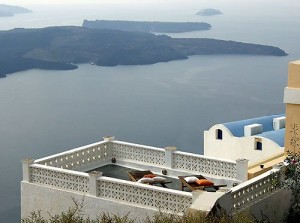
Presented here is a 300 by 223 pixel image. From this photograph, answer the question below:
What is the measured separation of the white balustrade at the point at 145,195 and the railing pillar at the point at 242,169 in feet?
7.37

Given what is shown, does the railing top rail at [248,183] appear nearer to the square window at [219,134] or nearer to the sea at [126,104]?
the square window at [219,134]

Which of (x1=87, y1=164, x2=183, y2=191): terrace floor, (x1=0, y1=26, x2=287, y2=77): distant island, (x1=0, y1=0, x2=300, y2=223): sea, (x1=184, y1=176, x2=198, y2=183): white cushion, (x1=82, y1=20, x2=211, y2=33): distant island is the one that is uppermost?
(x1=82, y1=20, x2=211, y2=33): distant island

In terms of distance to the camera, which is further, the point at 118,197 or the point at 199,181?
the point at 199,181

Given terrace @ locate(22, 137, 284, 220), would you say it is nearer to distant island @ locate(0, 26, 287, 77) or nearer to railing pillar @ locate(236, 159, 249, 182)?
railing pillar @ locate(236, 159, 249, 182)

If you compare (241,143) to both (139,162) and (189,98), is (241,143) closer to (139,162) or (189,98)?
(139,162)

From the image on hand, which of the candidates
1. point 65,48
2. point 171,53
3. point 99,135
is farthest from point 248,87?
point 65,48

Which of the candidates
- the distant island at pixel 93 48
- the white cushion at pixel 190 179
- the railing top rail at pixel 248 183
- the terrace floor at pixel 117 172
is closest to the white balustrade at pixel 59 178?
the terrace floor at pixel 117 172

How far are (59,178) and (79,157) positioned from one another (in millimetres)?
1609

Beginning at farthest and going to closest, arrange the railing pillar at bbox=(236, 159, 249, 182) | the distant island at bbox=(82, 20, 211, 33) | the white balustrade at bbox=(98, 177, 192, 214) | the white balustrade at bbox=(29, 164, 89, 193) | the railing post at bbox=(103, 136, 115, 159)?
the distant island at bbox=(82, 20, 211, 33), the railing post at bbox=(103, 136, 115, 159), the railing pillar at bbox=(236, 159, 249, 182), the white balustrade at bbox=(29, 164, 89, 193), the white balustrade at bbox=(98, 177, 192, 214)

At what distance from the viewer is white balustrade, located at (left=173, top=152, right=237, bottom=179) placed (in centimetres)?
1120

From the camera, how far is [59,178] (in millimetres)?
10695

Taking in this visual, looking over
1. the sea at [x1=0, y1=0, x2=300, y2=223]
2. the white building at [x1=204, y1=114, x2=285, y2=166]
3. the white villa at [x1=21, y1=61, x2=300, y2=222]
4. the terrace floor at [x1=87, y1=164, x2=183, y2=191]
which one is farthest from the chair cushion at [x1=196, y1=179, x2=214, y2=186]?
the sea at [x1=0, y1=0, x2=300, y2=223]

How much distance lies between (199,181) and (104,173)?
8.09ft

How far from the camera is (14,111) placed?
7069 centimetres
